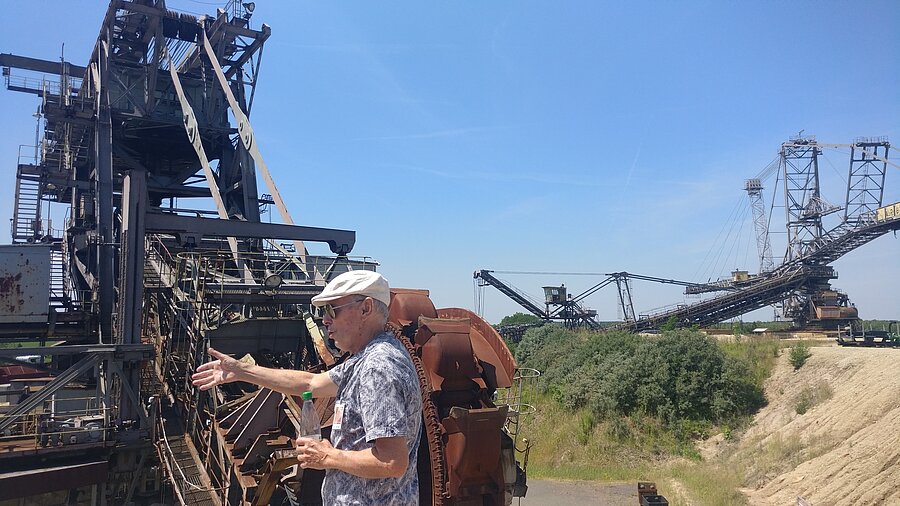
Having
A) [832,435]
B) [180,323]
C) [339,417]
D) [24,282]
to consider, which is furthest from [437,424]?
[24,282]

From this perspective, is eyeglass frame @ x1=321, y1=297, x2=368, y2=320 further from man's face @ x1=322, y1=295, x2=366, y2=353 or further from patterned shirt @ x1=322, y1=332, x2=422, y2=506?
patterned shirt @ x1=322, y1=332, x2=422, y2=506

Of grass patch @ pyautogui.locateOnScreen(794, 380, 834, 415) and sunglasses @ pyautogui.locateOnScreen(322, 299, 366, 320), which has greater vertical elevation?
sunglasses @ pyautogui.locateOnScreen(322, 299, 366, 320)

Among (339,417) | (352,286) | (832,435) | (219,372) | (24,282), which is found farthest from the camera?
(24,282)

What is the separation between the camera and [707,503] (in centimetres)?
1283

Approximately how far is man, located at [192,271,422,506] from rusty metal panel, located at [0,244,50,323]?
15027 mm

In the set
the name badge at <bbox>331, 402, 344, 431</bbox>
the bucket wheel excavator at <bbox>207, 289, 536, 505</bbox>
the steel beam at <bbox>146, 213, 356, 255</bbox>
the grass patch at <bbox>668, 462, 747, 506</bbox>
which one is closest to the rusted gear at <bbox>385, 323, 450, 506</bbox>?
the bucket wheel excavator at <bbox>207, 289, 536, 505</bbox>

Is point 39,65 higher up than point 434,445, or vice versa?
point 39,65

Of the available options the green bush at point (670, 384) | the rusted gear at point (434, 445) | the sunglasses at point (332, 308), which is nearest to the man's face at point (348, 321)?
the sunglasses at point (332, 308)

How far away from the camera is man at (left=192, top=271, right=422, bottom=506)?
2.48 metres

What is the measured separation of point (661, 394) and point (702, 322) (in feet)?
51.6

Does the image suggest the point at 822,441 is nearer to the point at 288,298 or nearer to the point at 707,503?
the point at 707,503

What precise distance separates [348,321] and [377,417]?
0.53m

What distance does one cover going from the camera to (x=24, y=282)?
1480cm

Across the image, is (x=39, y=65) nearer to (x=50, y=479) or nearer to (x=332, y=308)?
(x=50, y=479)
